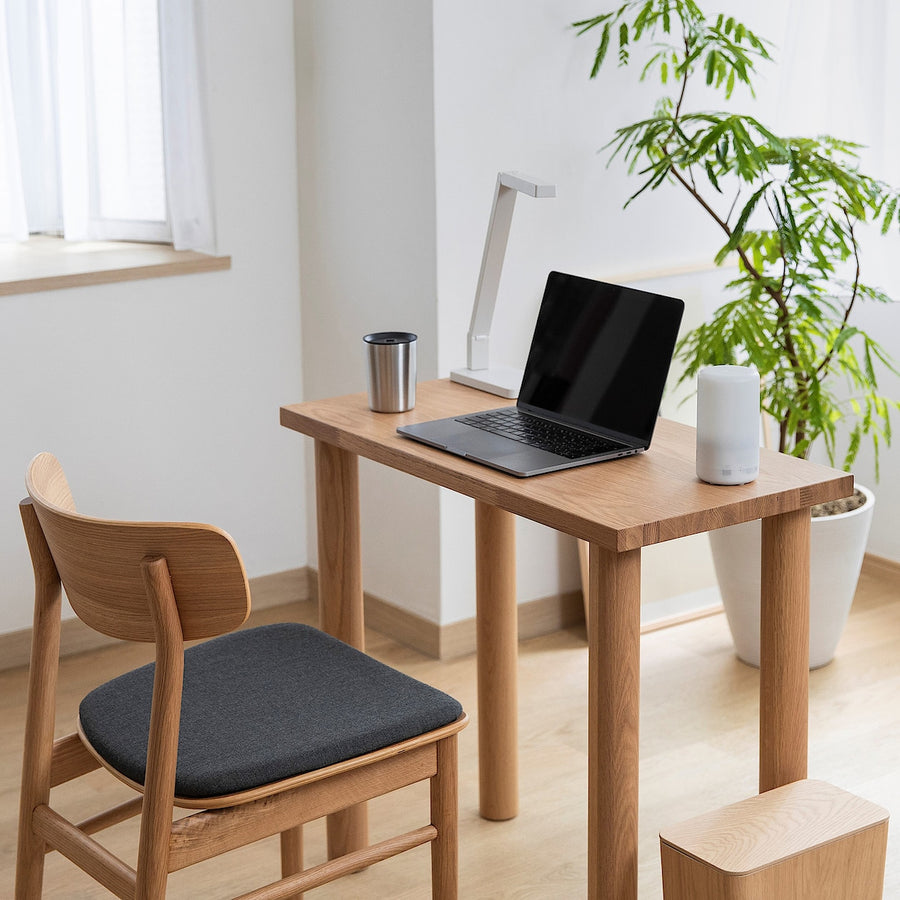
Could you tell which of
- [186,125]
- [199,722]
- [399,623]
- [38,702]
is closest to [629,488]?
[199,722]

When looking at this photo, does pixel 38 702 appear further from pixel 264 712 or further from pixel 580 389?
pixel 580 389

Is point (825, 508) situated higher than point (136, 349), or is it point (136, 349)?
point (136, 349)

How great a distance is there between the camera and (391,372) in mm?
2191

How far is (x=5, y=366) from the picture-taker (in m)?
3.08

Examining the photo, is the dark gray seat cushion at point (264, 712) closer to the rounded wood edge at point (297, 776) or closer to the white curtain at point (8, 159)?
the rounded wood edge at point (297, 776)

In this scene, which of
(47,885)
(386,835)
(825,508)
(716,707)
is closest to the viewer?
(47,885)

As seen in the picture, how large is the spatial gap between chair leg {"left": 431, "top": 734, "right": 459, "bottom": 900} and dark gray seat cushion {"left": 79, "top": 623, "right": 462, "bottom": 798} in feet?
0.20

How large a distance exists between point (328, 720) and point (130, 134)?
6.94 ft

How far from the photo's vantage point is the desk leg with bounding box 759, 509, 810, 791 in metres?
1.85

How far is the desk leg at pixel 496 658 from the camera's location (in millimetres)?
2400

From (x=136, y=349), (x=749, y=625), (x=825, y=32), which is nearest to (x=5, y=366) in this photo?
(x=136, y=349)

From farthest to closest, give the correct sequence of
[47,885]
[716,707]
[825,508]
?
1. [825,508]
2. [716,707]
3. [47,885]

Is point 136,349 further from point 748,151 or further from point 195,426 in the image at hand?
point 748,151

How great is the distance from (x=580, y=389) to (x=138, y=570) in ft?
2.64
